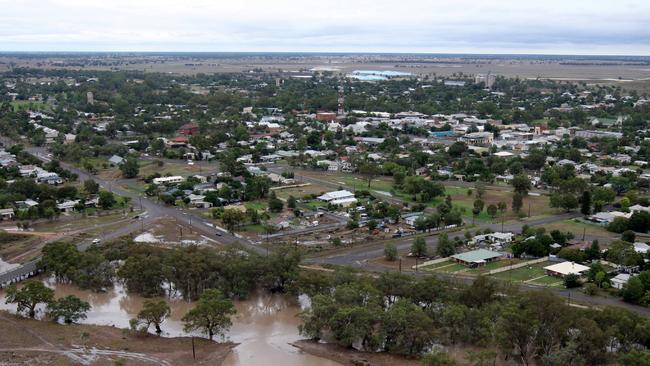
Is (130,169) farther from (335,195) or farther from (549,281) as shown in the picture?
(549,281)

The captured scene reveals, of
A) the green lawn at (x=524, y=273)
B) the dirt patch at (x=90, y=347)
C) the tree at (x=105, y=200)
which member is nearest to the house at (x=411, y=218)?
the green lawn at (x=524, y=273)

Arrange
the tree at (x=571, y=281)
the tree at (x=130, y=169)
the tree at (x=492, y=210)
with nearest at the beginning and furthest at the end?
the tree at (x=571, y=281)
the tree at (x=492, y=210)
the tree at (x=130, y=169)

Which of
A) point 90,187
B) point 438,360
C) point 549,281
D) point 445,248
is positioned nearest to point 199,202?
point 90,187

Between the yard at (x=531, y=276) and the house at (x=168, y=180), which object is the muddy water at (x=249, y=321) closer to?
the yard at (x=531, y=276)

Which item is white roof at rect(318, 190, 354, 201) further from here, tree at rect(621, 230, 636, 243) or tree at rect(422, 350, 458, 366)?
tree at rect(422, 350, 458, 366)

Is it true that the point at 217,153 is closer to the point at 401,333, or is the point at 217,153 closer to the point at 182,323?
the point at 182,323

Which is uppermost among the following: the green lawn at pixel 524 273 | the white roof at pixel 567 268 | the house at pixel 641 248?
the house at pixel 641 248

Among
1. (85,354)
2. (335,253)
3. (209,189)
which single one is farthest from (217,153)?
(85,354)
